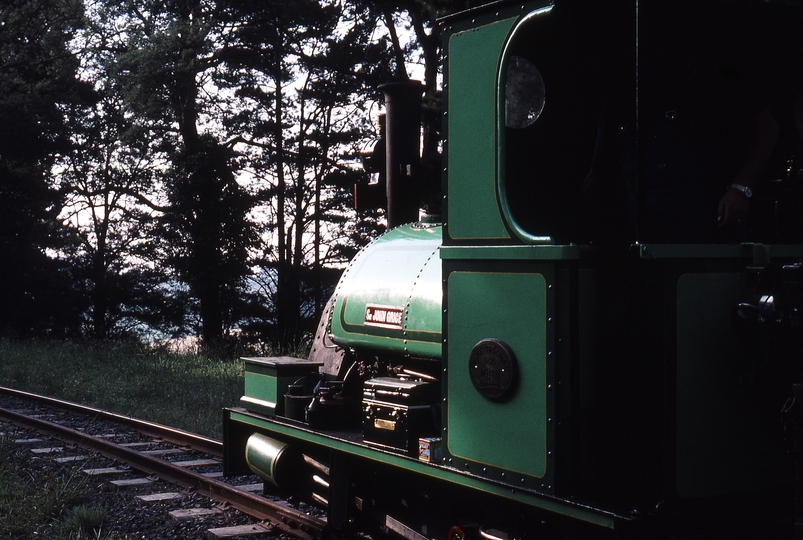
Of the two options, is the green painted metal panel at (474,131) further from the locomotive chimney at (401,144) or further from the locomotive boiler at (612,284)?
the locomotive chimney at (401,144)

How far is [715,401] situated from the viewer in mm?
3008

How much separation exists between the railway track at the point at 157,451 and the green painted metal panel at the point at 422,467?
583mm

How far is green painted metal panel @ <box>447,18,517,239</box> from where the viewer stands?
131 inches

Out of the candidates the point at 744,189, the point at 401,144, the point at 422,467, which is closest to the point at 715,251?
the point at 744,189

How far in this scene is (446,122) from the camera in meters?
3.59

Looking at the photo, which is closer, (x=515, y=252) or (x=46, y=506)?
(x=515, y=252)

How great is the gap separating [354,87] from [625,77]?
833 inches

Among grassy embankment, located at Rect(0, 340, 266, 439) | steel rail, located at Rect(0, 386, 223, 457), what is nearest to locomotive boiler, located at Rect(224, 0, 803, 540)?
steel rail, located at Rect(0, 386, 223, 457)

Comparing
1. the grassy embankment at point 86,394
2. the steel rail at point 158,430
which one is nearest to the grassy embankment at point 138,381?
the grassy embankment at point 86,394

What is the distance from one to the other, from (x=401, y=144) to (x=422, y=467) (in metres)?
2.40

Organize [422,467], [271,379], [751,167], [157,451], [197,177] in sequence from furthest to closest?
[197,177]
[157,451]
[271,379]
[422,467]
[751,167]

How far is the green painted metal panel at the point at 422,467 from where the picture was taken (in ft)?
9.53

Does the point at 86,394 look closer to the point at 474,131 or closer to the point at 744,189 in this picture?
the point at 474,131

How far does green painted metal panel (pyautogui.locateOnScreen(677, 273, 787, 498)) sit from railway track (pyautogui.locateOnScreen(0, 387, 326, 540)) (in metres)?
2.64
